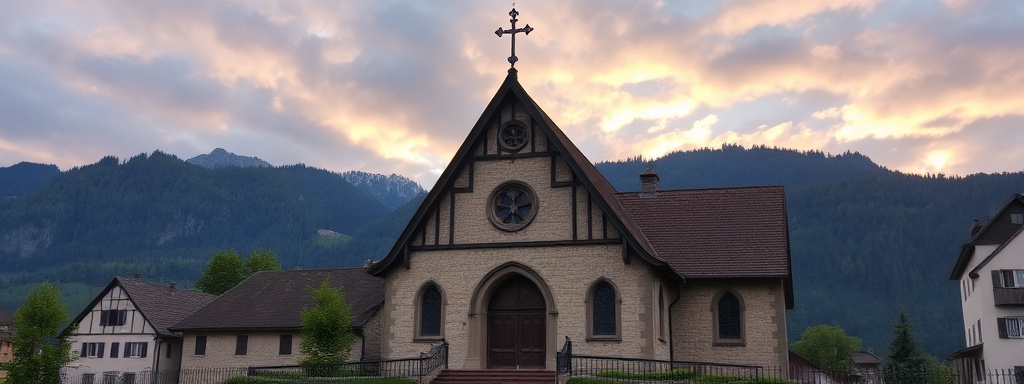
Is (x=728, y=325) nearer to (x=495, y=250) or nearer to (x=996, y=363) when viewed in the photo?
(x=495, y=250)

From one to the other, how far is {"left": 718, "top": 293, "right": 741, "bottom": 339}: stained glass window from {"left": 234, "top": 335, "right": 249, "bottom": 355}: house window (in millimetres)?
20531

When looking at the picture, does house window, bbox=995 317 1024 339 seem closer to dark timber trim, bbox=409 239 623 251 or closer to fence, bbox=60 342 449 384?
dark timber trim, bbox=409 239 623 251

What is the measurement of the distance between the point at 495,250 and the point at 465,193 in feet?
7.37

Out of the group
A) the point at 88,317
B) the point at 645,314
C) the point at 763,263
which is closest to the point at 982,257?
the point at 763,263

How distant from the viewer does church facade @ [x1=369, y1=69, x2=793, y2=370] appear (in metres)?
27.7

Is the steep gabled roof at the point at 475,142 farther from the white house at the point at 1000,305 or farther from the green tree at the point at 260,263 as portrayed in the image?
the green tree at the point at 260,263

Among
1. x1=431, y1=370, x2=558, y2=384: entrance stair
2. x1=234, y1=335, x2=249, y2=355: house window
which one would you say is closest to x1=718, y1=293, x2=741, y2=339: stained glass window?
x1=431, y1=370, x2=558, y2=384: entrance stair

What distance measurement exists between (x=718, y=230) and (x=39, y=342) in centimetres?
3198

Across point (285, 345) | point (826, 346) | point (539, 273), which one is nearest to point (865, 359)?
point (826, 346)

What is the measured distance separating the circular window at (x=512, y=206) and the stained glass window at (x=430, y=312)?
10.3ft

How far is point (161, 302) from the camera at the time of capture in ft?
178

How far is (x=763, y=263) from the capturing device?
29.5 meters

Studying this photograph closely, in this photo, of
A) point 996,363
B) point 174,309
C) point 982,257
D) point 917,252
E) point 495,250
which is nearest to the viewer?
point 495,250

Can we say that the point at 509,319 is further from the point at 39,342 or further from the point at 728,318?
the point at 39,342
